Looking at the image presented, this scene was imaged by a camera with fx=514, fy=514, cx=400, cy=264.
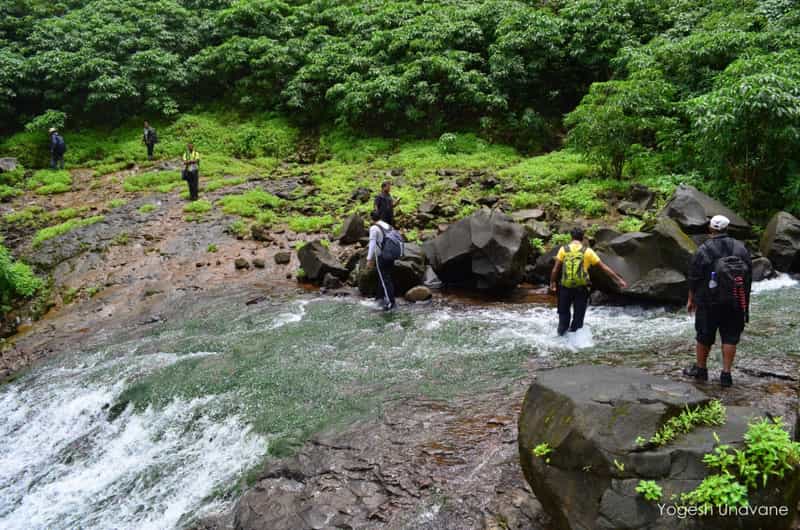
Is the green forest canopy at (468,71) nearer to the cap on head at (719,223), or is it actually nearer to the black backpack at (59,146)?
the black backpack at (59,146)

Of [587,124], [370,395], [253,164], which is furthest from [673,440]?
[253,164]

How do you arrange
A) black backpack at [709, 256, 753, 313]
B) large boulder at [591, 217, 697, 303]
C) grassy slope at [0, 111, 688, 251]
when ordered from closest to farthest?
black backpack at [709, 256, 753, 313] → large boulder at [591, 217, 697, 303] → grassy slope at [0, 111, 688, 251]

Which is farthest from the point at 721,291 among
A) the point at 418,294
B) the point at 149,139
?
the point at 149,139

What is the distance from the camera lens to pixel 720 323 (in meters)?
6.45

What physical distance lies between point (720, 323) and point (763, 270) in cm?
621

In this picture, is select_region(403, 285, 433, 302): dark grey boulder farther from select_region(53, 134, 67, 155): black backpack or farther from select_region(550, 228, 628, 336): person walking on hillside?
select_region(53, 134, 67, 155): black backpack

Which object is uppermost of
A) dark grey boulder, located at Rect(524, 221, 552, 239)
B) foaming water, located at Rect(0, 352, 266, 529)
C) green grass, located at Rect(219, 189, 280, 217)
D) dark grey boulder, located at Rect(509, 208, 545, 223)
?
green grass, located at Rect(219, 189, 280, 217)

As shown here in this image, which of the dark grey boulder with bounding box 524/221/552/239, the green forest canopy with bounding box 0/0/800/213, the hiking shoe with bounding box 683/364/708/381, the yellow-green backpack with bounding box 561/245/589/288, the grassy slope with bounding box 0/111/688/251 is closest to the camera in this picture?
the hiking shoe with bounding box 683/364/708/381

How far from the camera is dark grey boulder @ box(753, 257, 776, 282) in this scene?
11.2 meters

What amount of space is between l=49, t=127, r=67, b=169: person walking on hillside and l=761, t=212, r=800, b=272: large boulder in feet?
90.0

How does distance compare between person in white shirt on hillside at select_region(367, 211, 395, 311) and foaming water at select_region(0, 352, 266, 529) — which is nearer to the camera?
foaming water at select_region(0, 352, 266, 529)

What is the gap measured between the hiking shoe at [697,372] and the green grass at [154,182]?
2004 cm

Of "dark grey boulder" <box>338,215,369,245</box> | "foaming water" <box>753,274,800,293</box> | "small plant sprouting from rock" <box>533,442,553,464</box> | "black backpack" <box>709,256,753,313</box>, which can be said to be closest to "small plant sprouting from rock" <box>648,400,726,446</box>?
"small plant sprouting from rock" <box>533,442,553,464</box>

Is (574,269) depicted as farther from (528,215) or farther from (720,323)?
(528,215)
